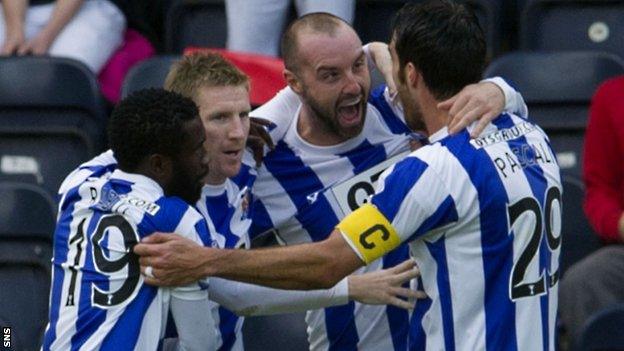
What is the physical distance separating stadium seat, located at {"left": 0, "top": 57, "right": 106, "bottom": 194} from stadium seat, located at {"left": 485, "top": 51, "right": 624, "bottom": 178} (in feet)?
5.15

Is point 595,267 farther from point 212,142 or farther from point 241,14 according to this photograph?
point 241,14

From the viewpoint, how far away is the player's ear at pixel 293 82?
4.84 meters

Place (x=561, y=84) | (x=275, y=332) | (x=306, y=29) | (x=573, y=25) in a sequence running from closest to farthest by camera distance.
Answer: (x=306, y=29) → (x=275, y=332) → (x=561, y=84) → (x=573, y=25)

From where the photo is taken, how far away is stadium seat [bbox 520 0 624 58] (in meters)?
6.49

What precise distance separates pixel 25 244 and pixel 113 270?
5.95ft

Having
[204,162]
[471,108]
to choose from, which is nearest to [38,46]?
[204,162]

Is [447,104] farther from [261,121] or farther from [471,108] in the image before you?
[261,121]

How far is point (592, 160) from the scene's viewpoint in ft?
18.4

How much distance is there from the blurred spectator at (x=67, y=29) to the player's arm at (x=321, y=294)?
2550 mm

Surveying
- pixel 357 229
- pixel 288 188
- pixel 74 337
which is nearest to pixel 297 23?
pixel 288 188

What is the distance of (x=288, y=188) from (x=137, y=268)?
3.13 ft

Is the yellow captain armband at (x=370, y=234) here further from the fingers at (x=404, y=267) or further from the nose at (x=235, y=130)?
the nose at (x=235, y=130)

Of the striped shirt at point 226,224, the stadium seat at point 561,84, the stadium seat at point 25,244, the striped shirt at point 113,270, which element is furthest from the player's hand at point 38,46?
the striped shirt at point 113,270

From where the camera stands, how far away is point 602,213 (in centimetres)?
541
